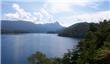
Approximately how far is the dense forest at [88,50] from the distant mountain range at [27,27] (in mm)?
394

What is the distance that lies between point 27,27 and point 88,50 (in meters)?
0.87

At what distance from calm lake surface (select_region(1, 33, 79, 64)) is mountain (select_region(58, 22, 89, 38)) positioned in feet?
0.33

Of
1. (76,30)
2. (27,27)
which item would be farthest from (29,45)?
(76,30)

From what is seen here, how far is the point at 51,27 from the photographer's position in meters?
3.40

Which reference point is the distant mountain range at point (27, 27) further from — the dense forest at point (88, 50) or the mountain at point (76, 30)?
the dense forest at point (88, 50)

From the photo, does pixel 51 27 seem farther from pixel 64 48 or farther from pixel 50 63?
pixel 50 63

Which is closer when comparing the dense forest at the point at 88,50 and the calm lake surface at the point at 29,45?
the dense forest at the point at 88,50

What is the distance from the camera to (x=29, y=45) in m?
3.29

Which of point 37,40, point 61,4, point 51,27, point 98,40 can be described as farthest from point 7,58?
point 98,40

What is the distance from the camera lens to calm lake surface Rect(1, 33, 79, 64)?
310cm

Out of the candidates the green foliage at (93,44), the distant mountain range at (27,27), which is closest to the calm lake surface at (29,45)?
the distant mountain range at (27,27)

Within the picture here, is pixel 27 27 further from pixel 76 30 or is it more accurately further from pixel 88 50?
pixel 88 50

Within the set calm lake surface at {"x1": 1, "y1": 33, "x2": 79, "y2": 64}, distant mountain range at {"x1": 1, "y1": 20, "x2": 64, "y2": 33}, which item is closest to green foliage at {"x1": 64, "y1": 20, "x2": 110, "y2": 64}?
calm lake surface at {"x1": 1, "y1": 33, "x2": 79, "y2": 64}

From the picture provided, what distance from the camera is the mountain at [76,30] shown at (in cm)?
347
